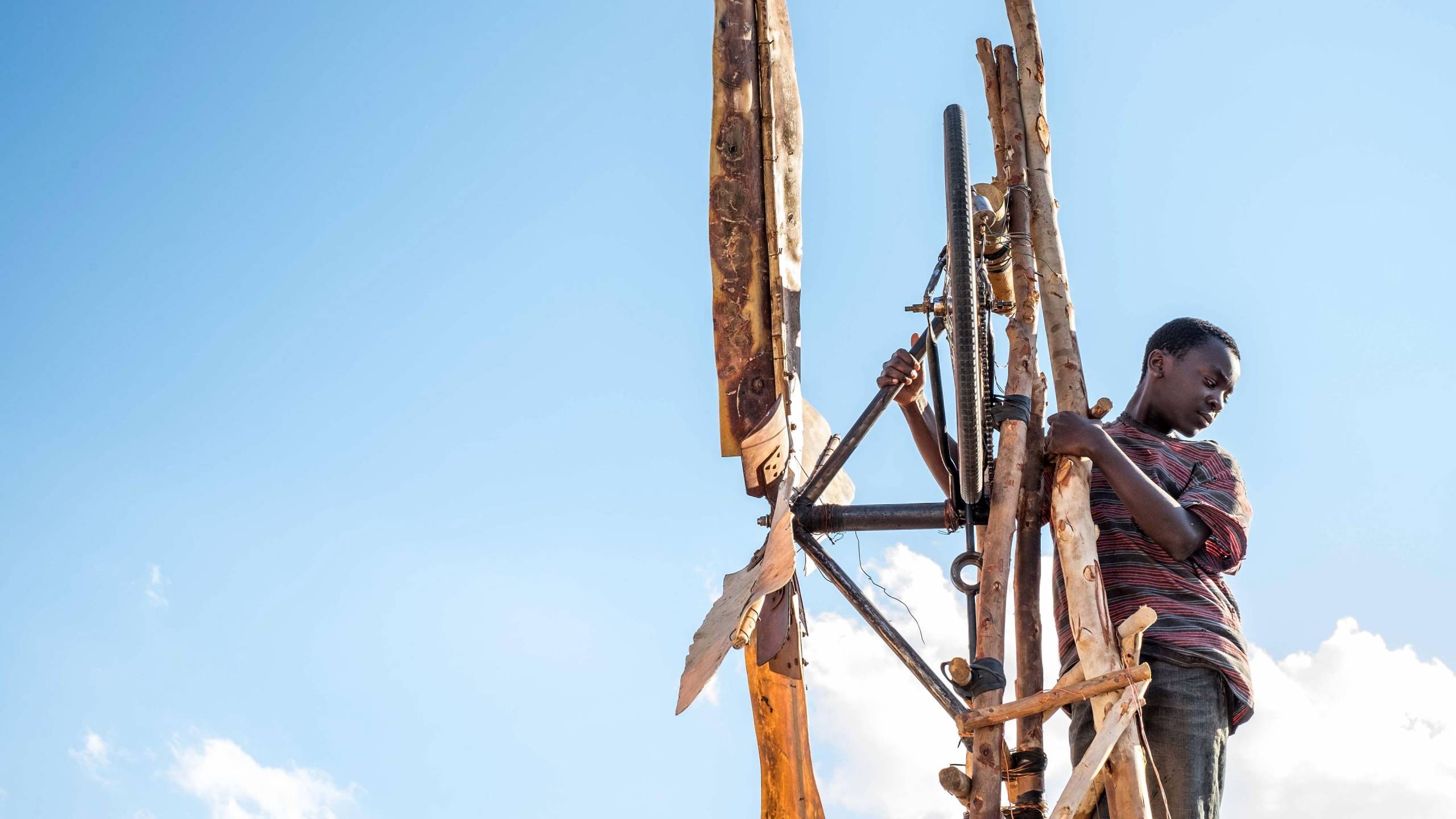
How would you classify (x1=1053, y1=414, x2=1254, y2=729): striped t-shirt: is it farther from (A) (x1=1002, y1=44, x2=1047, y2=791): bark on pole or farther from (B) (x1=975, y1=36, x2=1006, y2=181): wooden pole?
(B) (x1=975, y1=36, x2=1006, y2=181): wooden pole

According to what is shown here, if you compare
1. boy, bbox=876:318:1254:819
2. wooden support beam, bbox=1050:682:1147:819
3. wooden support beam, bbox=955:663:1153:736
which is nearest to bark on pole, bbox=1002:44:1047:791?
boy, bbox=876:318:1254:819

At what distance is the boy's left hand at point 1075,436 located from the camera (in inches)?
182

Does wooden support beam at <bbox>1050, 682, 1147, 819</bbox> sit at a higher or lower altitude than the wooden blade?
lower

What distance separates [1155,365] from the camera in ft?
16.9

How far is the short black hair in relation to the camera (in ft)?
16.6

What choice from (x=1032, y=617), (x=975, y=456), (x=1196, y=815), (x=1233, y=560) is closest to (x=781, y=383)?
(x=975, y=456)

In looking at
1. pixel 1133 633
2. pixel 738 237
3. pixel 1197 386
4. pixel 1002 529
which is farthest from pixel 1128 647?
pixel 738 237

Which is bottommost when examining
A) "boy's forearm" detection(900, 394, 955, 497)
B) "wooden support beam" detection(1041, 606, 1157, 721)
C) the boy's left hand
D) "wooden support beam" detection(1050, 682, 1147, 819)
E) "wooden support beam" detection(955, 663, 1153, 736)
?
"wooden support beam" detection(1050, 682, 1147, 819)

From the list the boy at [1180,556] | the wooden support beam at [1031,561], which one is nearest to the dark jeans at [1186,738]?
the boy at [1180,556]

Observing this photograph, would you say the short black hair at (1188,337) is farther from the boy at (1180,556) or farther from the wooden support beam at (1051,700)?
the wooden support beam at (1051,700)

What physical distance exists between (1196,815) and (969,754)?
0.89 metres

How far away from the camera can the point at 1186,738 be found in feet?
14.1

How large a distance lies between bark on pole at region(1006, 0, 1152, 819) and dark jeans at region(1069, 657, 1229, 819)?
0.43 feet

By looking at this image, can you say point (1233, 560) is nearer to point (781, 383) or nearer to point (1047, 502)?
point (1047, 502)
